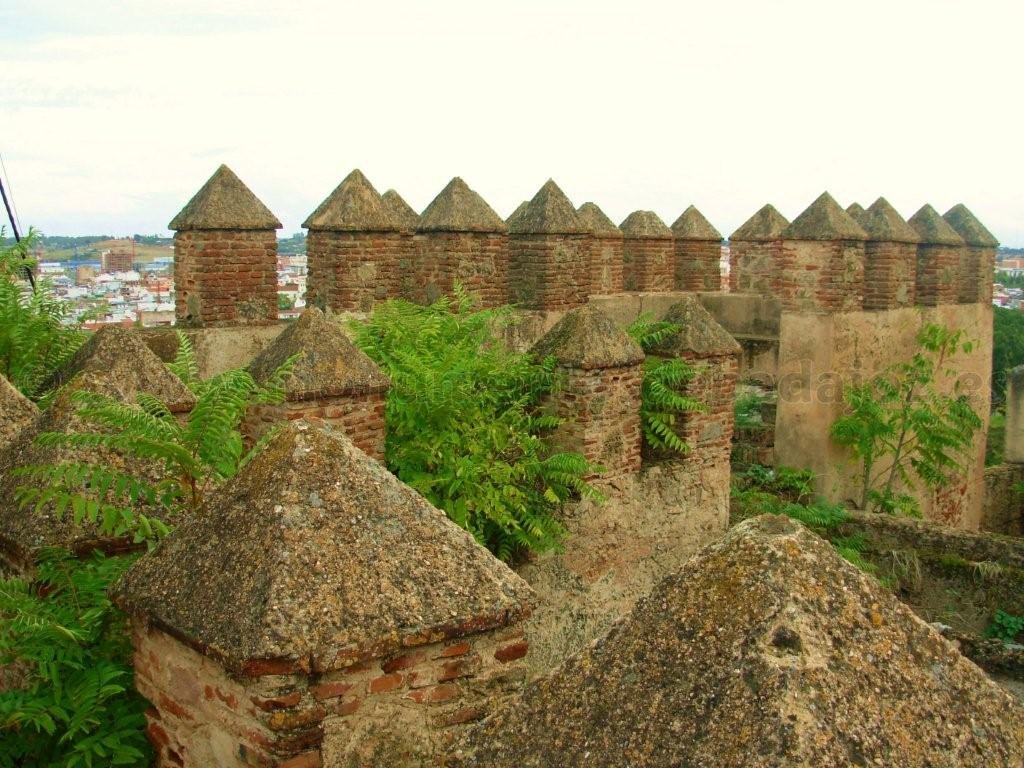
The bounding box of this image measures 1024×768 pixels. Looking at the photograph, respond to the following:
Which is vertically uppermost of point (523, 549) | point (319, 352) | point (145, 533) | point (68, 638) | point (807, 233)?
point (807, 233)

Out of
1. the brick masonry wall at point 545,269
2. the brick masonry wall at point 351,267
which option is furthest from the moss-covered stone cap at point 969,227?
the brick masonry wall at point 351,267

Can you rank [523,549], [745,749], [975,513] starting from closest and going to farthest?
[745,749]
[523,549]
[975,513]

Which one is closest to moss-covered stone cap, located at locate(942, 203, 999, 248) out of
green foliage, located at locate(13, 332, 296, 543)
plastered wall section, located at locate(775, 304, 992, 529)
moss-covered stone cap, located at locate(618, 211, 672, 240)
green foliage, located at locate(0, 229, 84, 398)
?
plastered wall section, located at locate(775, 304, 992, 529)

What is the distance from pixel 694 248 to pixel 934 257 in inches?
117

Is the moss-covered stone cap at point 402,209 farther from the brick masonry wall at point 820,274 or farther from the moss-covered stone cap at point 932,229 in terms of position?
the moss-covered stone cap at point 932,229

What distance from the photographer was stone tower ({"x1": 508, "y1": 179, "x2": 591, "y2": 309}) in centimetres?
941

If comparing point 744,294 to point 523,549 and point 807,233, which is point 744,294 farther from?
point 523,549

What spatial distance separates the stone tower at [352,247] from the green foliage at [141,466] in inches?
150

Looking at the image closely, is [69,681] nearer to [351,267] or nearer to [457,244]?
[351,267]

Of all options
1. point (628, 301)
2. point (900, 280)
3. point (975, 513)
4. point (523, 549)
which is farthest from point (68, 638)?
point (975, 513)

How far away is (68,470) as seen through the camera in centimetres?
395

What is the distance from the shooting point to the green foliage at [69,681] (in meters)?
3.52

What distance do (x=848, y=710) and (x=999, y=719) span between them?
1.21ft

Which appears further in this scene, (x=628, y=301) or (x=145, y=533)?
(x=628, y=301)
